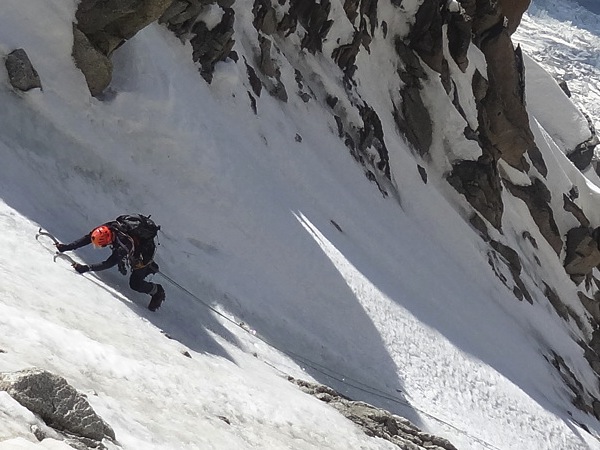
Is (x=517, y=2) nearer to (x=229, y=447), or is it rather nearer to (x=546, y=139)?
(x=546, y=139)

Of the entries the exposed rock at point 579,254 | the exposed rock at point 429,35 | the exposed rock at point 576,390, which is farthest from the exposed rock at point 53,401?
the exposed rock at point 579,254

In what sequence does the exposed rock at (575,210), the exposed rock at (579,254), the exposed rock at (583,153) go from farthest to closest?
the exposed rock at (583,153) < the exposed rock at (575,210) < the exposed rock at (579,254)

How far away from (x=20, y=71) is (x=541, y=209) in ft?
123

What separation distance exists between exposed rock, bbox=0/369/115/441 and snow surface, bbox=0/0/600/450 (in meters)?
0.17

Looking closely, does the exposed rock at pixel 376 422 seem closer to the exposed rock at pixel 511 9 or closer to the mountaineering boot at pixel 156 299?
the mountaineering boot at pixel 156 299

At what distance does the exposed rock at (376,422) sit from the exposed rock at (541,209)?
33.0 m

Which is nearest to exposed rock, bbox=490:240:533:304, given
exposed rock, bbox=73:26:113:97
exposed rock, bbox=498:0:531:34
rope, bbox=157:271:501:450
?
exposed rock, bbox=498:0:531:34

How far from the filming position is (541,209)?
45.5 metres

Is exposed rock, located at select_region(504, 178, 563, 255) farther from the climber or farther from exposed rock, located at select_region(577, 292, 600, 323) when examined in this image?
the climber

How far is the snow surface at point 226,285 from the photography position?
329 inches

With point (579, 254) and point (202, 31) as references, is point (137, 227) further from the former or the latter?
point (579, 254)

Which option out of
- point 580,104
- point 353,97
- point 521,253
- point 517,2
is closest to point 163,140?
point 353,97

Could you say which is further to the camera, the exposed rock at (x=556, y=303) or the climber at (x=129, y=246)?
the exposed rock at (x=556, y=303)

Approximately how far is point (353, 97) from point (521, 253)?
15.0 meters
